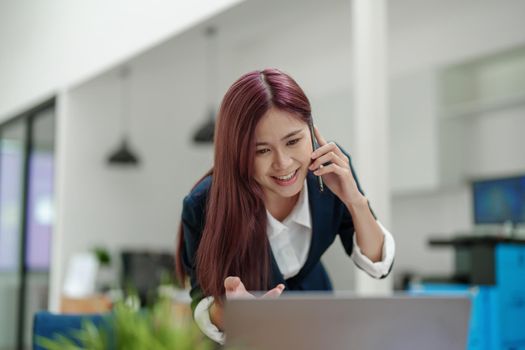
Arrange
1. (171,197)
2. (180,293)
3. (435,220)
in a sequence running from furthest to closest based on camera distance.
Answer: (171,197), (435,220), (180,293)

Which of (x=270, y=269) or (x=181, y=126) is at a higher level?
(x=181, y=126)

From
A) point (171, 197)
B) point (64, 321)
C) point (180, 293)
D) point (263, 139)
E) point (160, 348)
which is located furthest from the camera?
point (171, 197)

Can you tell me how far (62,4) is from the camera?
6.29 metres

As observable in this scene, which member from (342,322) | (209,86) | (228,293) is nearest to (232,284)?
(228,293)

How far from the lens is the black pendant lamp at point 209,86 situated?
5456 millimetres

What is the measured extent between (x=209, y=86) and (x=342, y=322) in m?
5.83

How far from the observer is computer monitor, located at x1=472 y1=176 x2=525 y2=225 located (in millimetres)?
4832

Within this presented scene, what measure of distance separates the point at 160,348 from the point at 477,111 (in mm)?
5182

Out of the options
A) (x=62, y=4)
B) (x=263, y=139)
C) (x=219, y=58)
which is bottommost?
(x=263, y=139)

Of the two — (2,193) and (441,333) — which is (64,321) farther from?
(2,193)

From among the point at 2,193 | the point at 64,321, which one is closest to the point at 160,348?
the point at 64,321

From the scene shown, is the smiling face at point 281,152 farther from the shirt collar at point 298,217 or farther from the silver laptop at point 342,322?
the silver laptop at point 342,322

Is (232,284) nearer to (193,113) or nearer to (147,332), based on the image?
(147,332)

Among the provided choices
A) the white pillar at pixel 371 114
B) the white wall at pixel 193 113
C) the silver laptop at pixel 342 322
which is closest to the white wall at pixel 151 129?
the white wall at pixel 193 113
